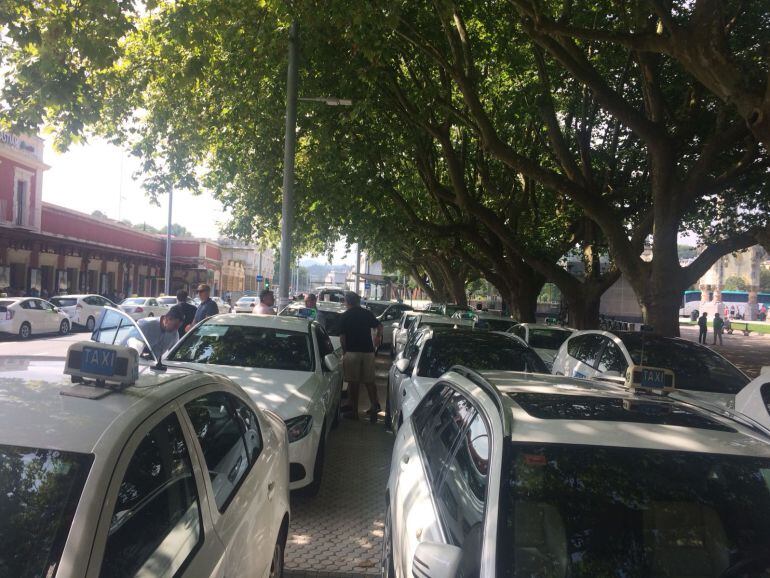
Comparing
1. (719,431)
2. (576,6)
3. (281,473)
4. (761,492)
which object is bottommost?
(281,473)

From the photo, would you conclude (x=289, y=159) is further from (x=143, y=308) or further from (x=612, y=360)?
(x=143, y=308)

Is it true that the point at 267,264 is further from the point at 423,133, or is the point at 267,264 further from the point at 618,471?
the point at 618,471

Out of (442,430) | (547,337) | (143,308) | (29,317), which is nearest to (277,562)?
(442,430)

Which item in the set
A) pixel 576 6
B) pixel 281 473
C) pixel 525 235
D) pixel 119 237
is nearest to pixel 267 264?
pixel 119 237

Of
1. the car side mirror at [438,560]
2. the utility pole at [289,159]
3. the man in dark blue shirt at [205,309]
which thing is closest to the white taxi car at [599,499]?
the car side mirror at [438,560]

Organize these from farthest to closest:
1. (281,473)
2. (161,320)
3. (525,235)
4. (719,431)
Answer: (525,235) < (161,320) < (281,473) < (719,431)

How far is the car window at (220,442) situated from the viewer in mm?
2807

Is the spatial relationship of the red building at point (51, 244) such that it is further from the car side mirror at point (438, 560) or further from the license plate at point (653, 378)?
the car side mirror at point (438, 560)

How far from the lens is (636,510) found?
2549mm

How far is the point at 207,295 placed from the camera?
10.2 metres

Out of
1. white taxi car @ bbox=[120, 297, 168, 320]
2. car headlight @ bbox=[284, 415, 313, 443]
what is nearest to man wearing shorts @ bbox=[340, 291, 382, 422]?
car headlight @ bbox=[284, 415, 313, 443]

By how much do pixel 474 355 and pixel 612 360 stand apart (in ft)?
6.91

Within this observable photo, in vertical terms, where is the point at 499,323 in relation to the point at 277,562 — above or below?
above

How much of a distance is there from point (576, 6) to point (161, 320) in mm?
10684
